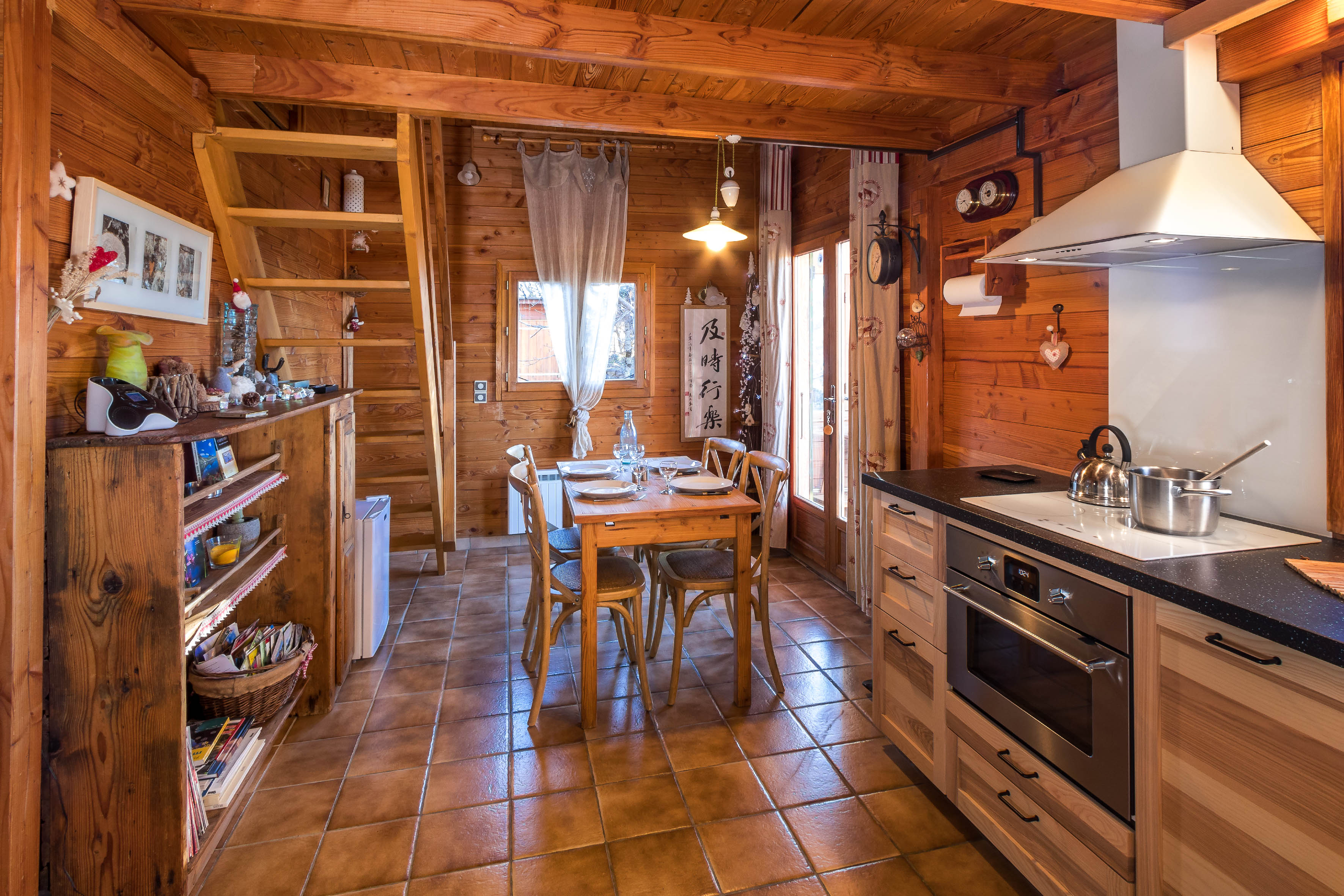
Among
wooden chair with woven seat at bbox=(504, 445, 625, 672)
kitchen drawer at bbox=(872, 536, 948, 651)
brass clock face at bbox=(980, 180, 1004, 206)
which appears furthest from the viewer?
wooden chair with woven seat at bbox=(504, 445, 625, 672)

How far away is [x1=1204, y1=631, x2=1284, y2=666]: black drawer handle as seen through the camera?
1.13m

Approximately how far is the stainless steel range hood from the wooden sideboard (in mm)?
788

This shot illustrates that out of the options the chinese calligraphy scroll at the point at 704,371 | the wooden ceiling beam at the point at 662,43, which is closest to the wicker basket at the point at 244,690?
the wooden ceiling beam at the point at 662,43

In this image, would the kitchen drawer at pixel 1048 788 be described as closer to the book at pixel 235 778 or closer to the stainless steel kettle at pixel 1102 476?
the stainless steel kettle at pixel 1102 476

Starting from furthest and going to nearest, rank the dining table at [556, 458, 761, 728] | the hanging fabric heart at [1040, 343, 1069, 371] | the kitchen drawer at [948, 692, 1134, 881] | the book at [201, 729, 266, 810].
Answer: the dining table at [556, 458, 761, 728]
the hanging fabric heart at [1040, 343, 1069, 371]
the book at [201, 729, 266, 810]
the kitchen drawer at [948, 692, 1134, 881]

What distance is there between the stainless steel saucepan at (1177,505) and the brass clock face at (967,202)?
1431 mm

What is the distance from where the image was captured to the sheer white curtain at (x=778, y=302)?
4.45 m

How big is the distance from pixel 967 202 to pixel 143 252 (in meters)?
2.80

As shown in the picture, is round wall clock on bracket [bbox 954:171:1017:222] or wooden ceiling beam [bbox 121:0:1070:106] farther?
round wall clock on bracket [bbox 954:171:1017:222]

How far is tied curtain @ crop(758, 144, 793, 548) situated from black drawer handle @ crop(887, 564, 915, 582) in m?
2.16

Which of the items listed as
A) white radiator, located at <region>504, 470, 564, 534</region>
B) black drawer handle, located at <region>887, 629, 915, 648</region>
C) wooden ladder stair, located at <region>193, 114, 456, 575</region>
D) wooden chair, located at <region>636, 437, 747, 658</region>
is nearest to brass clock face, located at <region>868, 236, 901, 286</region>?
wooden chair, located at <region>636, 437, 747, 658</region>

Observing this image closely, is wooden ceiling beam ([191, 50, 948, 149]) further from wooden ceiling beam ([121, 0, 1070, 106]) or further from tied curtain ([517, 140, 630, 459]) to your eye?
tied curtain ([517, 140, 630, 459])

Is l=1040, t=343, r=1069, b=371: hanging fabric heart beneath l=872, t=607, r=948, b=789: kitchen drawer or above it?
above

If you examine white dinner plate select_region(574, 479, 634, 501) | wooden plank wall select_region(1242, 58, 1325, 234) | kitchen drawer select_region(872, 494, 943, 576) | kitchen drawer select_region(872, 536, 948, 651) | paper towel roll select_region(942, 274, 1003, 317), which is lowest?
kitchen drawer select_region(872, 536, 948, 651)
